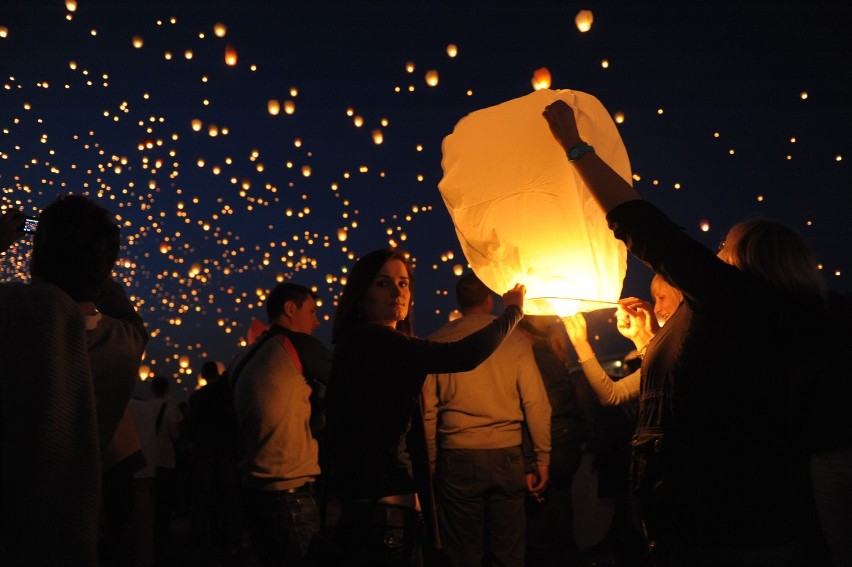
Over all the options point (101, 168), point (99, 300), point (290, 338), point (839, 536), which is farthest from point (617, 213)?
point (101, 168)

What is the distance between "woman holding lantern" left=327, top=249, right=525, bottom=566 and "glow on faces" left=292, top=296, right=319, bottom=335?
134cm

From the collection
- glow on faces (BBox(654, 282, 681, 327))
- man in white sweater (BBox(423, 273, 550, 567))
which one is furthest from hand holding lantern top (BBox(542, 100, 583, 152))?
man in white sweater (BBox(423, 273, 550, 567))

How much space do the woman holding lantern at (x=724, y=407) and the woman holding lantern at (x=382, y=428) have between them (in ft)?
2.56

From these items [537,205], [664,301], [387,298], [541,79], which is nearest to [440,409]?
[387,298]

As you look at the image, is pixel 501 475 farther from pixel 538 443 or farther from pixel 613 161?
pixel 613 161

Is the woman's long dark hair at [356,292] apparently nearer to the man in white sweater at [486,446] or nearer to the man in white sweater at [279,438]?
the man in white sweater at [279,438]

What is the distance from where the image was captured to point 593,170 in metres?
A: 1.77

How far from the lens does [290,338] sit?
3338 mm

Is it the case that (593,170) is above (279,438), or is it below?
above

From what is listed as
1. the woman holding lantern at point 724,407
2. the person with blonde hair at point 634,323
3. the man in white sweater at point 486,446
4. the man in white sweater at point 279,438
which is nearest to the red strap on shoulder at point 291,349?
the man in white sweater at point 279,438

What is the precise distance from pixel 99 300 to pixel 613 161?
1804 millimetres

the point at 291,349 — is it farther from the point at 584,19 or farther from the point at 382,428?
the point at 584,19

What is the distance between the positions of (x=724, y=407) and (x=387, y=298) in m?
1.27

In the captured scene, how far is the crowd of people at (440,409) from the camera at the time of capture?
5.12 ft
